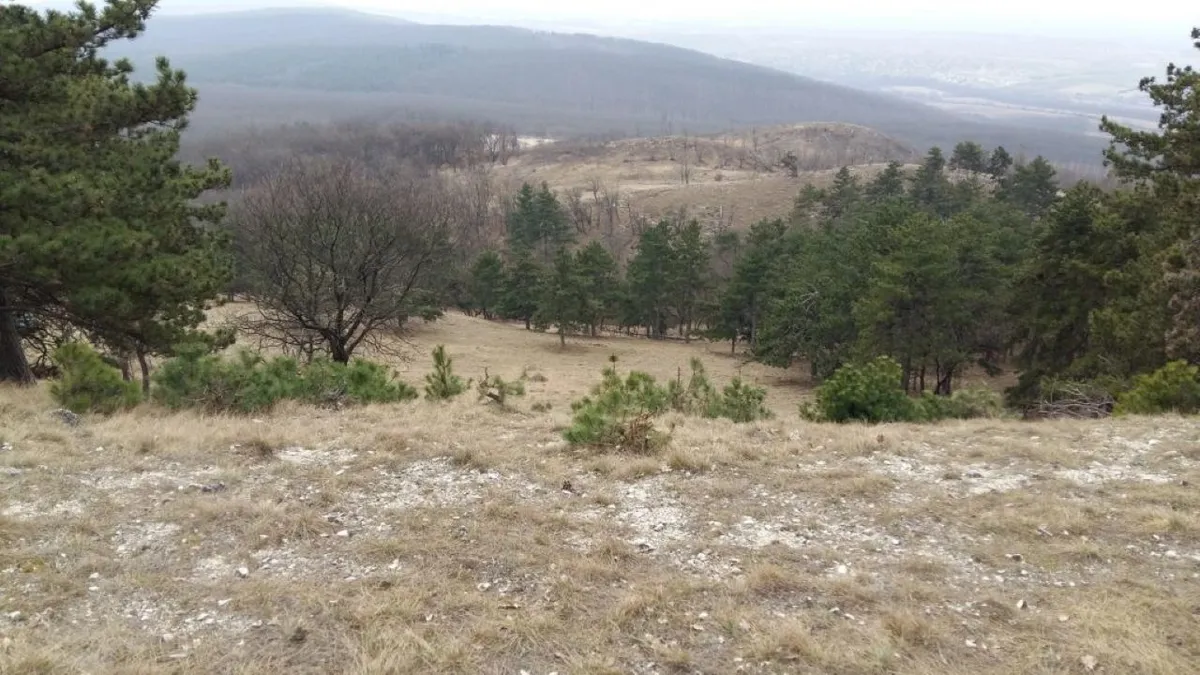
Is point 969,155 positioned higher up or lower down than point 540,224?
higher up

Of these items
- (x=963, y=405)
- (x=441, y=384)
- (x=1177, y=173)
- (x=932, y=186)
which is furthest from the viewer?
(x=932, y=186)

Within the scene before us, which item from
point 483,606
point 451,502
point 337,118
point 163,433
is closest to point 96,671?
point 483,606

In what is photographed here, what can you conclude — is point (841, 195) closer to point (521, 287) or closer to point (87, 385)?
point (521, 287)

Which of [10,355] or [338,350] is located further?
[338,350]

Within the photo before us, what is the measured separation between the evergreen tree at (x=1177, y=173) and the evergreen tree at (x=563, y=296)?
93.0ft

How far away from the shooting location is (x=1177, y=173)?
15391 mm

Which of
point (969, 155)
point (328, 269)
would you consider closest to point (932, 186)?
point (969, 155)

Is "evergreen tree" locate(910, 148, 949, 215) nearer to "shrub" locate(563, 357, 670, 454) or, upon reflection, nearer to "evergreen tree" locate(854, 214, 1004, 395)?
"evergreen tree" locate(854, 214, 1004, 395)

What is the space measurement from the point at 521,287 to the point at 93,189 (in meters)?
39.7

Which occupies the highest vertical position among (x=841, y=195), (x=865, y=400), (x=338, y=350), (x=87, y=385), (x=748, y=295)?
(x=841, y=195)

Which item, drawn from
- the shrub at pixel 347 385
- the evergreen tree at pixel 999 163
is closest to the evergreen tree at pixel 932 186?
the evergreen tree at pixel 999 163

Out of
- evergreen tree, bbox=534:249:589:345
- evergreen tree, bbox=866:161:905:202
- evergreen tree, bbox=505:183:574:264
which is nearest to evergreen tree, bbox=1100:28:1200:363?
evergreen tree, bbox=534:249:589:345

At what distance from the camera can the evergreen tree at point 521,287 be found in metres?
48.2

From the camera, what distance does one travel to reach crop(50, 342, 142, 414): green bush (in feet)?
29.8
